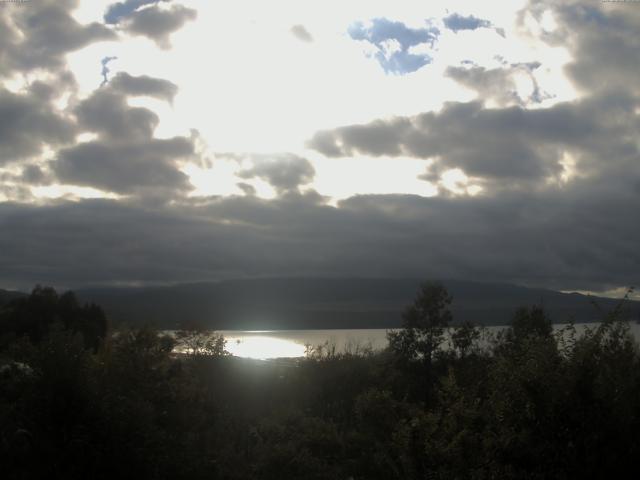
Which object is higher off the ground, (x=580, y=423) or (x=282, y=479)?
(x=580, y=423)

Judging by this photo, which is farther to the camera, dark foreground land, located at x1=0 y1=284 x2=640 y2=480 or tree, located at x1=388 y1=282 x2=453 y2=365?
tree, located at x1=388 y1=282 x2=453 y2=365

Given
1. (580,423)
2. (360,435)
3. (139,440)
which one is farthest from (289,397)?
(580,423)

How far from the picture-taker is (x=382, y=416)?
1579 cm

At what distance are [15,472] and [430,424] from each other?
22.0 feet

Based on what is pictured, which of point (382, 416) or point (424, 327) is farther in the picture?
point (424, 327)

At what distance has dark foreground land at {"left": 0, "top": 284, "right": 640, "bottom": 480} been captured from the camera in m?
7.76

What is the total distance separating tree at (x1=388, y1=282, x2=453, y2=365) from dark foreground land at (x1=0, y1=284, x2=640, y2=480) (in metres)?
0.04

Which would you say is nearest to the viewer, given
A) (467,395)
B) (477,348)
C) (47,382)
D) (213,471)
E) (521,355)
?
(521,355)

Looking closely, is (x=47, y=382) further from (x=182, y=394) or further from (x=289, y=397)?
(x=289, y=397)

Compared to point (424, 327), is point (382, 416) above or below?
below

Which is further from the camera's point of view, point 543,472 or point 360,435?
point 360,435

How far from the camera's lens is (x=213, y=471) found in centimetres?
1560

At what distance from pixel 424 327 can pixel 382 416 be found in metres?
4.50

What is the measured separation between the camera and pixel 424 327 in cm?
1973
